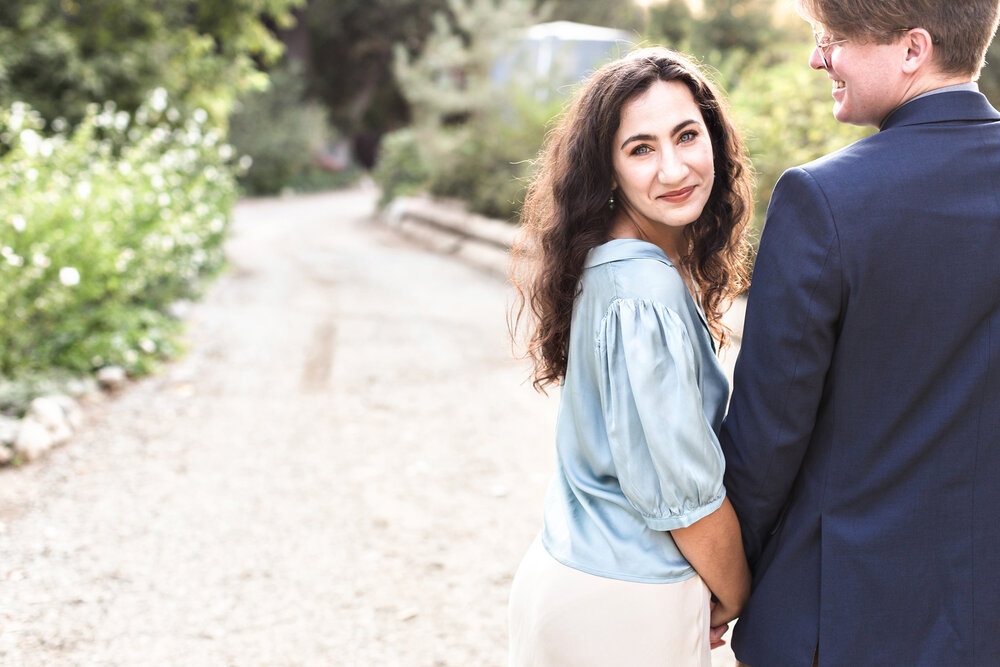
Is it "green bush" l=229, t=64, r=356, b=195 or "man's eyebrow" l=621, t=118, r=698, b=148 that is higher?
"man's eyebrow" l=621, t=118, r=698, b=148

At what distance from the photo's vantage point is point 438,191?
48.9 feet

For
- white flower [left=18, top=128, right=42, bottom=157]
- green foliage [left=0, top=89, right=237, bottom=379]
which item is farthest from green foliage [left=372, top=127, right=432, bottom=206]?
white flower [left=18, top=128, right=42, bottom=157]

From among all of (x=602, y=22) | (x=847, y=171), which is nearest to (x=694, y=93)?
(x=847, y=171)

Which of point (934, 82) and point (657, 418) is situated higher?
point (934, 82)

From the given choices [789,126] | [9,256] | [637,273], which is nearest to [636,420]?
[637,273]

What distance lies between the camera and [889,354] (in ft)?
4.62

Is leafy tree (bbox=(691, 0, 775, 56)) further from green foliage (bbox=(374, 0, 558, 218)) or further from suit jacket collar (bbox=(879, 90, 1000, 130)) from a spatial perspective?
suit jacket collar (bbox=(879, 90, 1000, 130))

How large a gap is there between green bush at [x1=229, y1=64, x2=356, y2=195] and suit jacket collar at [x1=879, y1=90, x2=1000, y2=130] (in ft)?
73.7

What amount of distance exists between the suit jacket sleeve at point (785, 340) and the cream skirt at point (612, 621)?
0.24 meters

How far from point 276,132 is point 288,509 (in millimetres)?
20227

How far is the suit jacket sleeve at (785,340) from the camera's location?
1376 millimetres

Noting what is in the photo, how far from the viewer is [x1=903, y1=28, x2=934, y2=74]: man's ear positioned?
4.51ft

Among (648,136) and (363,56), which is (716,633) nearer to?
(648,136)

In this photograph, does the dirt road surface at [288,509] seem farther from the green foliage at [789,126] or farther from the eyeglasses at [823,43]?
the green foliage at [789,126]
